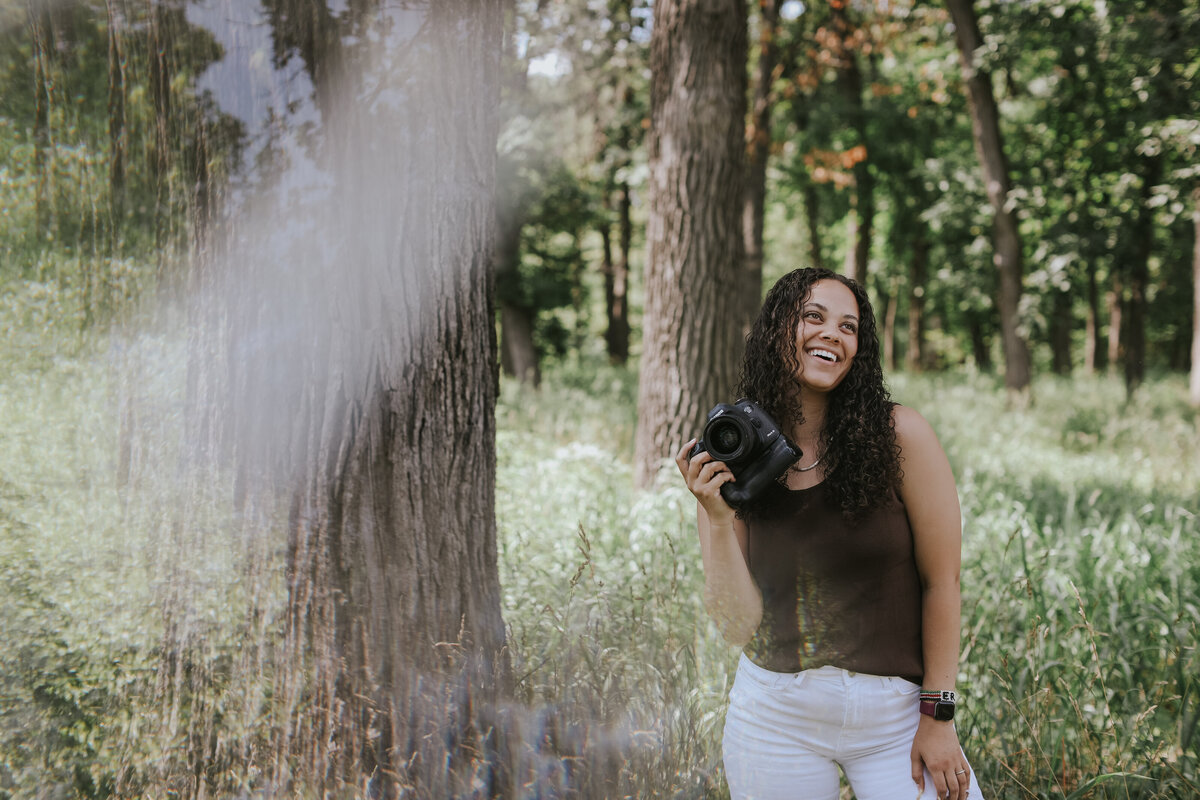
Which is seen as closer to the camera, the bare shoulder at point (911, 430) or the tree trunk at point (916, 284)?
the bare shoulder at point (911, 430)

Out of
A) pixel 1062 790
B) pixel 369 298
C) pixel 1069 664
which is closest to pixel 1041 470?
pixel 1069 664

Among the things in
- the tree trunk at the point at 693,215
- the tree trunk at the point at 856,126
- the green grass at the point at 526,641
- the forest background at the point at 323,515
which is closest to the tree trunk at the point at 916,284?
the tree trunk at the point at 856,126

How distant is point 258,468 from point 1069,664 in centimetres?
296

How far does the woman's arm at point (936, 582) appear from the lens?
5.84 ft

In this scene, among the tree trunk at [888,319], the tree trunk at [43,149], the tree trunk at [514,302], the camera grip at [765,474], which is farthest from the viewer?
the tree trunk at [888,319]

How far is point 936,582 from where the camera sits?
71.6 inches

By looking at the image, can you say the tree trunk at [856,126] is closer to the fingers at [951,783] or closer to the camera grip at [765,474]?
the camera grip at [765,474]

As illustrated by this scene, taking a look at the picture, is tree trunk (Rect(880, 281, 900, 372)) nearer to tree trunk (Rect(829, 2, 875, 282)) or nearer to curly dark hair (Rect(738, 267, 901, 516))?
tree trunk (Rect(829, 2, 875, 282))

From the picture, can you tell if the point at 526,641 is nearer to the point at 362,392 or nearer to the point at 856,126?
the point at 362,392

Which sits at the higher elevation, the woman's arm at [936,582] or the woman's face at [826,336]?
the woman's face at [826,336]

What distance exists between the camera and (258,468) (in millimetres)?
2291

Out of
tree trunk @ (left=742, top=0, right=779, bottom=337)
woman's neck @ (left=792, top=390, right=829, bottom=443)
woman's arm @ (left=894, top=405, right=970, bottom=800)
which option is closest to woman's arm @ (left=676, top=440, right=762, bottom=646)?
woman's neck @ (left=792, top=390, right=829, bottom=443)

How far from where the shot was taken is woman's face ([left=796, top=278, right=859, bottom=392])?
1918 mm

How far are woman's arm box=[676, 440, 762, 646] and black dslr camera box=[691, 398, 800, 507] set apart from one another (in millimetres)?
26
